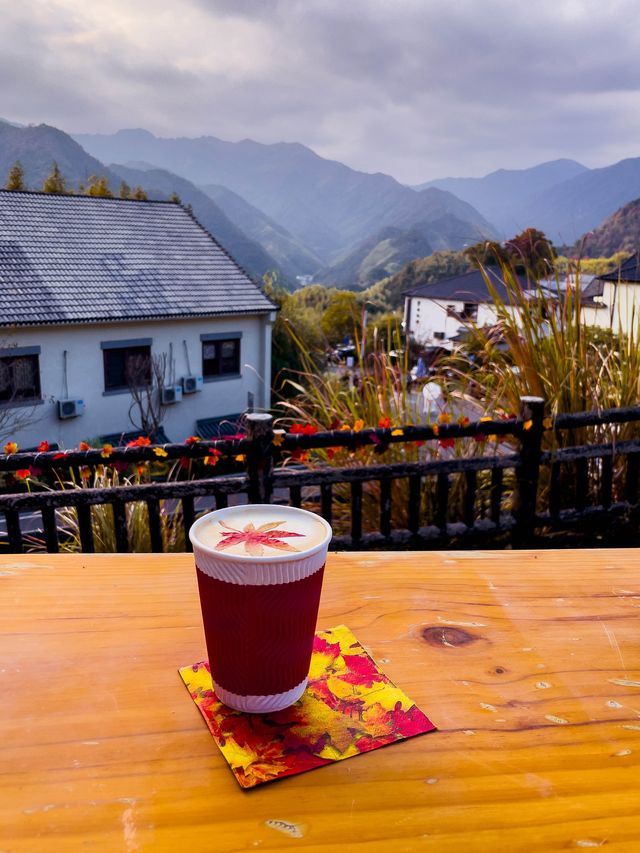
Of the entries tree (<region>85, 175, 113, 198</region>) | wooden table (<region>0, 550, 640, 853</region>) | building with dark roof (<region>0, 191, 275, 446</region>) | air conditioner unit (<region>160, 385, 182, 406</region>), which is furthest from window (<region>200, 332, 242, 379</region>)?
wooden table (<region>0, 550, 640, 853</region>)

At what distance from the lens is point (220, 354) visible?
1505 cm

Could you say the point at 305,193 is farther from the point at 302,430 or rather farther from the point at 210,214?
the point at 302,430

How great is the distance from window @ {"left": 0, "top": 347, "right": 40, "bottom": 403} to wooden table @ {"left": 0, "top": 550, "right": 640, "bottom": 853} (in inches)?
494

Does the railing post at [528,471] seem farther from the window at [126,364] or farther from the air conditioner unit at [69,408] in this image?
the window at [126,364]

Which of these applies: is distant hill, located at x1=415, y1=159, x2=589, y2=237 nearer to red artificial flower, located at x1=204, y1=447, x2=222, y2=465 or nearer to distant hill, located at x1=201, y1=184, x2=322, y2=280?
distant hill, located at x1=201, y1=184, x2=322, y2=280

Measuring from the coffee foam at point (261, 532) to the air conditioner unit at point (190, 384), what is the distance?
1416cm

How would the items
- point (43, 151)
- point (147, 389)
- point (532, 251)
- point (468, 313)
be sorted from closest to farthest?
point (532, 251) → point (468, 313) → point (147, 389) → point (43, 151)

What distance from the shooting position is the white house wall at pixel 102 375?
40.6 ft

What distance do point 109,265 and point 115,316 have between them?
5.60 ft

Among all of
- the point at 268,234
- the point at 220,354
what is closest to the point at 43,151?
the point at 268,234

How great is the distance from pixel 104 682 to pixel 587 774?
0.37m

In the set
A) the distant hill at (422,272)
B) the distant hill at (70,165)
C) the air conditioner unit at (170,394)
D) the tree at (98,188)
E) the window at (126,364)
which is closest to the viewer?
the window at (126,364)

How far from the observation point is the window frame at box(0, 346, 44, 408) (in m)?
11.8

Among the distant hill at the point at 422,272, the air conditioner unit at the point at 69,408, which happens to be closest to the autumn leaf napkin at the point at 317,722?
the air conditioner unit at the point at 69,408
